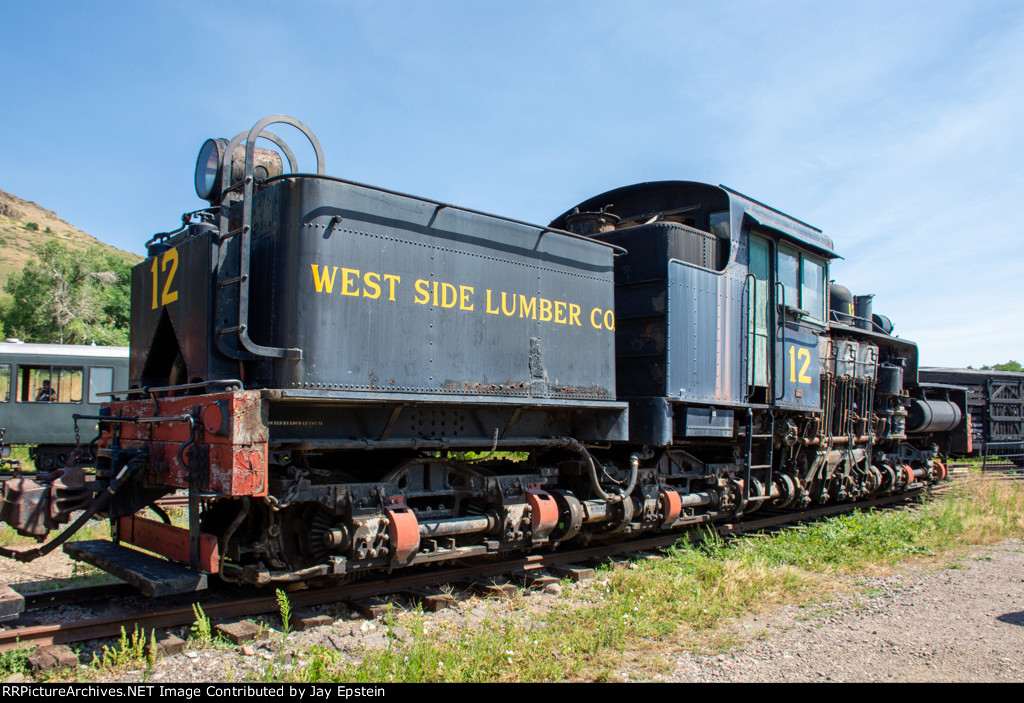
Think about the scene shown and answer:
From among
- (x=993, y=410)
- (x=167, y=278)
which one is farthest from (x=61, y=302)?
(x=993, y=410)

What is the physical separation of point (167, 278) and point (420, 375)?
2223 mm

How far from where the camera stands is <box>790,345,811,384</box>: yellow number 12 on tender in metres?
9.22

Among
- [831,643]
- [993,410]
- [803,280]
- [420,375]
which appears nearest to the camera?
[831,643]

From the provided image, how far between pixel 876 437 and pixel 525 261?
330 inches

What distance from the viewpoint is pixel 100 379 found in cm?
1702

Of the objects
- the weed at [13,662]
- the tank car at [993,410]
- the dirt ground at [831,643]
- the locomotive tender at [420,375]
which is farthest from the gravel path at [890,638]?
the tank car at [993,410]

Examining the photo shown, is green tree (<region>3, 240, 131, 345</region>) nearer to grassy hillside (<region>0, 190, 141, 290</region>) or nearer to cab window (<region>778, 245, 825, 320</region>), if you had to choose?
grassy hillside (<region>0, 190, 141, 290</region>)

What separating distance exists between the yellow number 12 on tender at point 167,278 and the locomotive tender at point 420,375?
26mm

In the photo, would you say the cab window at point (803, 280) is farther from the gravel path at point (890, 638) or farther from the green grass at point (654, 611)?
the gravel path at point (890, 638)

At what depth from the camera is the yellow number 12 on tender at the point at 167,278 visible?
224 inches

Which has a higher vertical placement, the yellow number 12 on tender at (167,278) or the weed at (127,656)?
the yellow number 12 on tender at (167,278)

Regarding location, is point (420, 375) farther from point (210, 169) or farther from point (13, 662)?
point (13, 662)

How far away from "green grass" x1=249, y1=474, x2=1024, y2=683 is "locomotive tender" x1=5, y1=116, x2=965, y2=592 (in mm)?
716

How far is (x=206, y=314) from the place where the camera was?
5.11 meters
